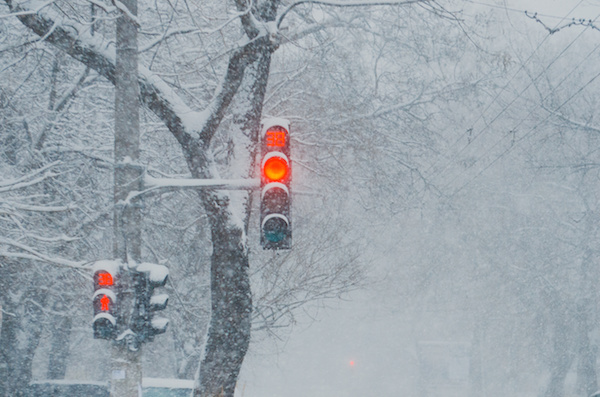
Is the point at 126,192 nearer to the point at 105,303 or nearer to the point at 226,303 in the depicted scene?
the point at 105,303

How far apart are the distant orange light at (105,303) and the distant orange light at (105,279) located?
0.11m

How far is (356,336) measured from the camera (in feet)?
147

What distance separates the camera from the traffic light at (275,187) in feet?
15.7

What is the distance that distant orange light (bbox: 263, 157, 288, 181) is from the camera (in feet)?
16.2

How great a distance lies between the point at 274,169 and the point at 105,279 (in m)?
2.15

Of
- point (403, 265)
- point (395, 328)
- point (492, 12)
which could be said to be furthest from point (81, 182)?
point (395, 328)

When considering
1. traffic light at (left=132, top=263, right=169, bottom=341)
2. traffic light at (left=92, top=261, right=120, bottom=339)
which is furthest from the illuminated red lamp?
traffic light at (left=132, top=263, right=169, bottom=341)

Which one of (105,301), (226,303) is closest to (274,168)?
(105,301)

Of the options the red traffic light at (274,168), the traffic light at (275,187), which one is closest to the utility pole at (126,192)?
the traffic light at (275,187)

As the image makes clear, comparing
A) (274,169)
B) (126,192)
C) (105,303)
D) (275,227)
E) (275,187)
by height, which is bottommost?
(105,303)

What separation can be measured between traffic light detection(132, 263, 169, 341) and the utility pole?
0.07m

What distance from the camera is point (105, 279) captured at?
240 inches

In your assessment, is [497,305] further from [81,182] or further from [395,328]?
[81,182]

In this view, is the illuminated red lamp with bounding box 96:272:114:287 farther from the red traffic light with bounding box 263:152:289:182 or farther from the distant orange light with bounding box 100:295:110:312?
the red traffic light with bounding box 263:152:289:182
